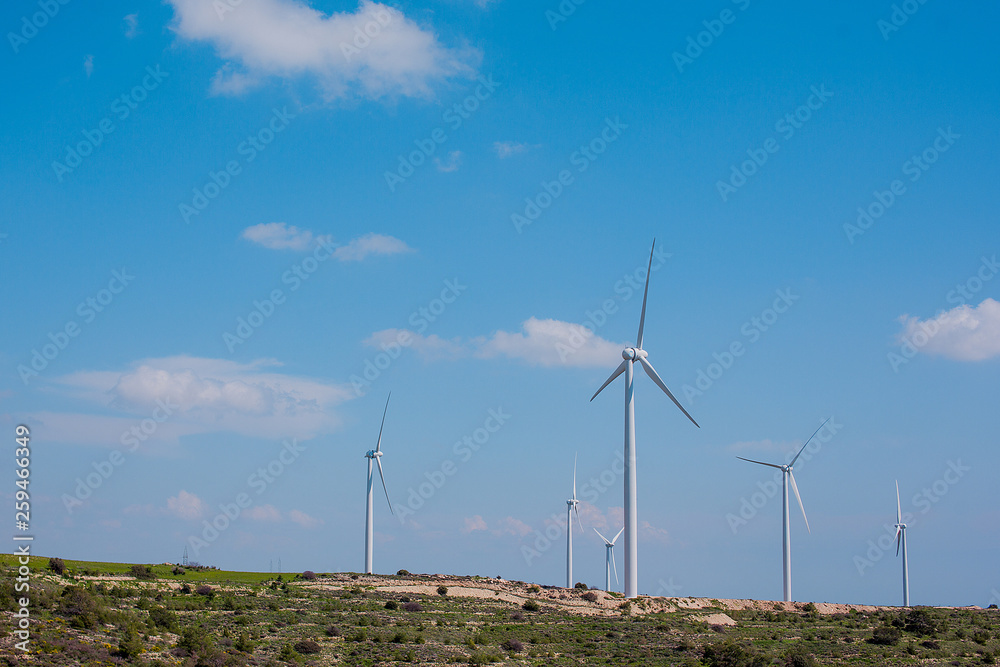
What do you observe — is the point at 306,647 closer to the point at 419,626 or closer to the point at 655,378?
the point at 419,626

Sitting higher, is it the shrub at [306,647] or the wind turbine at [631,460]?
the wind turbine at [631,460]

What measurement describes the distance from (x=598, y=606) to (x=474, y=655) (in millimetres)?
26570

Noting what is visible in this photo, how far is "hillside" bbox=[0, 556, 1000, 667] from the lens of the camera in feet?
156

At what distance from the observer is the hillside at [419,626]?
47.7 m

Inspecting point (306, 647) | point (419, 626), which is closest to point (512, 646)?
point (419, 626)

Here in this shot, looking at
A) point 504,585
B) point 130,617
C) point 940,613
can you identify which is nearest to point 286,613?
point 130,617

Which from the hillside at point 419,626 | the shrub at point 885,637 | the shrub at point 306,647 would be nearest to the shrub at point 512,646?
the hillside at point 419,626

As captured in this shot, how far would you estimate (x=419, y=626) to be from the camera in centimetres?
6134

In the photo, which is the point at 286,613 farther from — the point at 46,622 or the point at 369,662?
the point at 46,622

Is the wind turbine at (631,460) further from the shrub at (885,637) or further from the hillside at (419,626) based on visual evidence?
the shrub at (885,637)

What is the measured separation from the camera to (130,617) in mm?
51031

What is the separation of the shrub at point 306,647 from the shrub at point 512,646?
39.2ft

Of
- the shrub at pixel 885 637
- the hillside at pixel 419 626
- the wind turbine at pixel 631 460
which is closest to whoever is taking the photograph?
the hillside at pixel 419 626

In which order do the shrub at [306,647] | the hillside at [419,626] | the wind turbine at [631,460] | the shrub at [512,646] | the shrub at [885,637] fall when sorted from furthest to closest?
the wind turbine at [631,460] → the shrub at [885,637] → the shrub at [512,646] → the shrub at [306,647] → the hillside at [419,626]
